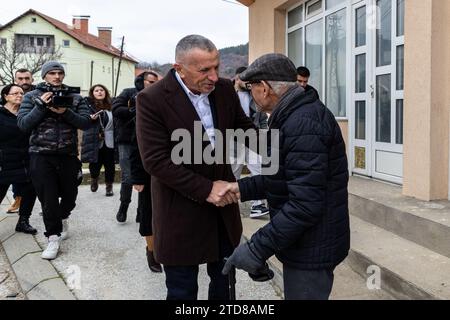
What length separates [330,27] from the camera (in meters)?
7.25

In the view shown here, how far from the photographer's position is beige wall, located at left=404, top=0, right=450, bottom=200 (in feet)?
14.3

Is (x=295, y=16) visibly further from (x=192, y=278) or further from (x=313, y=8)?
(x=192, y=278)

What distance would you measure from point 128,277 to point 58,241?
3.66 feet

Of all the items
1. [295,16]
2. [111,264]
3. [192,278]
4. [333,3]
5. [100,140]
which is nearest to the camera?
[192,278]

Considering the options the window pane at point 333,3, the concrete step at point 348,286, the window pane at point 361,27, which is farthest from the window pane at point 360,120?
the concrete step at point 348,286

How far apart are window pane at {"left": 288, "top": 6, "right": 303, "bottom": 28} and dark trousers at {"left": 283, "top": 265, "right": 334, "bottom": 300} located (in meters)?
6.84

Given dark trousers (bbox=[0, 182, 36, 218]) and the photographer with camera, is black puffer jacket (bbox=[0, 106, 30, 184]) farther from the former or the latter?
the photographer with camera

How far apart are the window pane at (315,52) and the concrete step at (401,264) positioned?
3.95 meters

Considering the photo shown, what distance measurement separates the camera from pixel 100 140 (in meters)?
7.80

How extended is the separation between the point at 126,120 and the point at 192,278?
2.83m

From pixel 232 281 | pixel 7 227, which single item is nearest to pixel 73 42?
pixel 7 227
